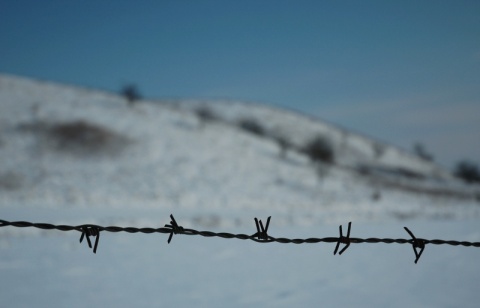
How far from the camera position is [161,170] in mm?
38688

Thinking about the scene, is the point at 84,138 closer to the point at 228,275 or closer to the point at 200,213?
the point at 200,213

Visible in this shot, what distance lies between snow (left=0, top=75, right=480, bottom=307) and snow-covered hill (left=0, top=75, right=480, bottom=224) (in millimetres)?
196

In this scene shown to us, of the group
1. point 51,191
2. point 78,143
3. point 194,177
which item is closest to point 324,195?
point 194,177

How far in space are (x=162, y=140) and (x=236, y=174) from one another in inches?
417

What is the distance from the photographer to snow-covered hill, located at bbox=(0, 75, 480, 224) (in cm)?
2852

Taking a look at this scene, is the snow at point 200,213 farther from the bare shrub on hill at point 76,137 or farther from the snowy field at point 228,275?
the bare shrub on hill at point 76,137

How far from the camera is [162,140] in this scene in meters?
46.3

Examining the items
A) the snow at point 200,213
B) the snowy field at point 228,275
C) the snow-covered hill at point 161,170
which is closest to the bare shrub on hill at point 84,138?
the snow-covered hill at point 161,170

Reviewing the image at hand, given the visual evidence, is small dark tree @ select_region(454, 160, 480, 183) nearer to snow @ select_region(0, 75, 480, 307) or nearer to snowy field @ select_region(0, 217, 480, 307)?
snow @ select_region(0, 75, 480, 307)

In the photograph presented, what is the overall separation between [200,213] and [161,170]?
17.4 m

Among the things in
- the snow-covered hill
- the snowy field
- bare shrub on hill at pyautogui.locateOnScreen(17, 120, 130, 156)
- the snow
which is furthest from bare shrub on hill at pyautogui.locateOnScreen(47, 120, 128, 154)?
the snowy field

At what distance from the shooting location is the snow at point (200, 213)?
7000 mm

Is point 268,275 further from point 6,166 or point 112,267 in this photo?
point 6,166

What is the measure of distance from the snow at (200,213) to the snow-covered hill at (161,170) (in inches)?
7.7
